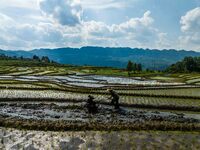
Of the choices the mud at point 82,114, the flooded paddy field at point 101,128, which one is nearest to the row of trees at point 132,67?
the flooded paddy field at point 101,128

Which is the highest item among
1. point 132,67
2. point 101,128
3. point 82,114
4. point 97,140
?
point 101,128

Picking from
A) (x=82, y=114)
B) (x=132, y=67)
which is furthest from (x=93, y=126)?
(x=132, y=67)

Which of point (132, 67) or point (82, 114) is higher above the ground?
point (82, 114)

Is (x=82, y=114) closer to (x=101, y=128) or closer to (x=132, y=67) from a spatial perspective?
(x=101, y=128)

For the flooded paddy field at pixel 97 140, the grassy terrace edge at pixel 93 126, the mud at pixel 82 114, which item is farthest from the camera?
the mud at pixel 82 114

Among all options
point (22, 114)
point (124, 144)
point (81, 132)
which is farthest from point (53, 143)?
point (22, 114)

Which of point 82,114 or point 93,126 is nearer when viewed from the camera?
point 93,126

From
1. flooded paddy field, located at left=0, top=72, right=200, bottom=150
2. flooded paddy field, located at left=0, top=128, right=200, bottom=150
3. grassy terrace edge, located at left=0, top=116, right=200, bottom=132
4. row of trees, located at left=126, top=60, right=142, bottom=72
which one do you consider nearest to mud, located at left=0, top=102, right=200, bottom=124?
flooded paddy field, located at left=0, top=72, right=200, bottom=150

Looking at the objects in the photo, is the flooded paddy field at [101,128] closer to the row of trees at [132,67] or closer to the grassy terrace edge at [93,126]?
the grassy terrace edge at [93,126]

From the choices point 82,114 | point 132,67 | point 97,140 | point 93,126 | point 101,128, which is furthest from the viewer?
point 132,67

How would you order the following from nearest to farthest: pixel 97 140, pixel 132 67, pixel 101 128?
pixel 97 140 < pixel 101 128 < pixel 132 67

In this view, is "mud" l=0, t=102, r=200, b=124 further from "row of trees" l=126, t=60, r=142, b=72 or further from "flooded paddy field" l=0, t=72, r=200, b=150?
"row of trees" l=126, t=60, r=142, b=72

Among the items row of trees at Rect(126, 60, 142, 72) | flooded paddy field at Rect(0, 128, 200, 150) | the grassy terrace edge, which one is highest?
the grassy terrace edge

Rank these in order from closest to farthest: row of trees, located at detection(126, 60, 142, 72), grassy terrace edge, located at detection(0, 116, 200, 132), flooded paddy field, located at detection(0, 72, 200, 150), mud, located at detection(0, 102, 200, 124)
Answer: flooded paddy field, located at detection(0, 72, 200, 150) → grassy terrace edge, located at detection(0, 116, 200, 132) → mud, located at detection(0, 102, 200, 124) → row of trees, located at detection(126, 60, 142, 72)
